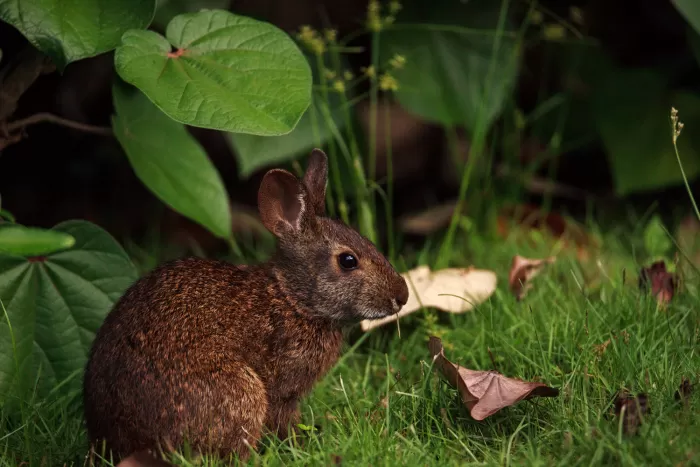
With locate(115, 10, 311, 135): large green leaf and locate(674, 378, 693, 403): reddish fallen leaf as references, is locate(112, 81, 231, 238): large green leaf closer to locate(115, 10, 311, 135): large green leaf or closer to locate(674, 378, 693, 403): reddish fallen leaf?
locate(115, 10, 311, 135): large green leaf

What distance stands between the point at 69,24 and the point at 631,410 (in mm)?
2204

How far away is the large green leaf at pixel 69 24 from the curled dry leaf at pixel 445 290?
1.44 meters

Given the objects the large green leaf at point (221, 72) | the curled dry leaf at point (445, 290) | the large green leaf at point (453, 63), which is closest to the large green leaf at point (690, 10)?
the large green leaf at point (453, 63)

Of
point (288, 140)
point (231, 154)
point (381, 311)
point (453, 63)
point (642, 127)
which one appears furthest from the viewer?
point (231, 154)

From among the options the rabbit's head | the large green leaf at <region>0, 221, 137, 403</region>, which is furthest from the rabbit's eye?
the large green leaf at <region>0, 221, 137, 403</region>

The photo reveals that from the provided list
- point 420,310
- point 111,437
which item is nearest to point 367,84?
point 420,310

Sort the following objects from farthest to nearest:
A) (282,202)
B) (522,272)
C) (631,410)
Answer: (522,272) → (282,202) → (631,410)

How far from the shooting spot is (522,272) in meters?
4.10

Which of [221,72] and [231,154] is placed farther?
[231,154]

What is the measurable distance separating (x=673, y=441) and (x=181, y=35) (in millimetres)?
2155

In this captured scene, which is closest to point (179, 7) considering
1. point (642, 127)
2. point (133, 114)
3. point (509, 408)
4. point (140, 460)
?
point (133, 114)

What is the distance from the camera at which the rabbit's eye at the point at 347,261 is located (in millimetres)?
3408

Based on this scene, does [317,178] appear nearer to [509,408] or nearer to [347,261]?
[347,261]

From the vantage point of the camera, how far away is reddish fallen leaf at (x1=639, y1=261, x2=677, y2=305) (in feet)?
12.1
